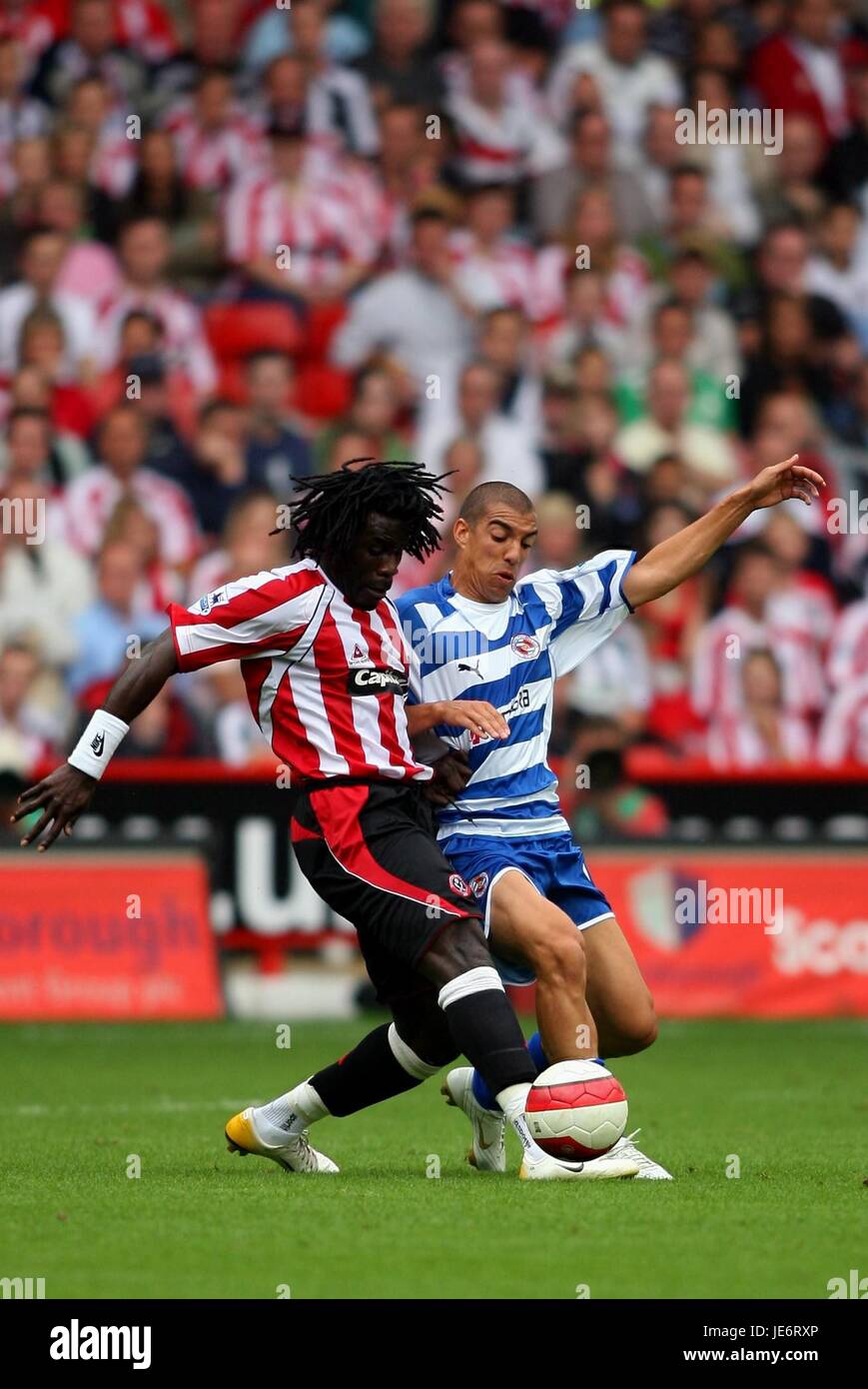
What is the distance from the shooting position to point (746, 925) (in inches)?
543

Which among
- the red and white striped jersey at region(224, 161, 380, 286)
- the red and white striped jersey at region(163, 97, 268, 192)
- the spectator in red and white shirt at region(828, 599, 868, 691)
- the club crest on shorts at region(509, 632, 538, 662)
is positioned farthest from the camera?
the red and white striped jersey at region(163, 97, 268, 192)

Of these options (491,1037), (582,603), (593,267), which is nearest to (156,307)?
(593,267)

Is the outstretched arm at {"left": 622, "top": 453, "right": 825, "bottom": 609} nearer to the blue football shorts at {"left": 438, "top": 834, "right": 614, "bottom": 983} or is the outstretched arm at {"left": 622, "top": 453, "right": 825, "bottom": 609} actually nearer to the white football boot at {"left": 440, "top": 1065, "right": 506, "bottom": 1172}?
the blue football shorts at {"left": 438, "top": 834, "right": 614, "bottom": 983}

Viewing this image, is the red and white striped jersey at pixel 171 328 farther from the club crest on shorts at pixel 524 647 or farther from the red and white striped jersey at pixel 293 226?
the club crest on shorts at pixel 524 647

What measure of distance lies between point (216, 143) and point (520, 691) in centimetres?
1157

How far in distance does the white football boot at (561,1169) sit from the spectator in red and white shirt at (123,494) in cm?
936

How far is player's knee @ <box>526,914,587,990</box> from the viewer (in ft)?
23.0

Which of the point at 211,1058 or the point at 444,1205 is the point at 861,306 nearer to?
the point at 211,1058

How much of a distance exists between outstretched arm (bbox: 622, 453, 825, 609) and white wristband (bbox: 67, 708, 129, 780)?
1.92 meters

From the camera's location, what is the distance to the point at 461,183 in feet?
60.4

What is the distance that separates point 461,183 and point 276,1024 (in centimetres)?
793

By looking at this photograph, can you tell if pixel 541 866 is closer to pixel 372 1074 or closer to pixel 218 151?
pixel 372 1074

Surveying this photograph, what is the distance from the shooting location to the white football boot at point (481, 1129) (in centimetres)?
736

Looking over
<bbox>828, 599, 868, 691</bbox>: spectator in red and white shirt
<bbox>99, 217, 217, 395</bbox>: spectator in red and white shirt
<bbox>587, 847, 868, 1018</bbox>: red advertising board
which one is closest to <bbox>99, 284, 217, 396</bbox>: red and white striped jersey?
<bbox>99, 217, 217, 395</bbox>: spectator in red and white shirt
